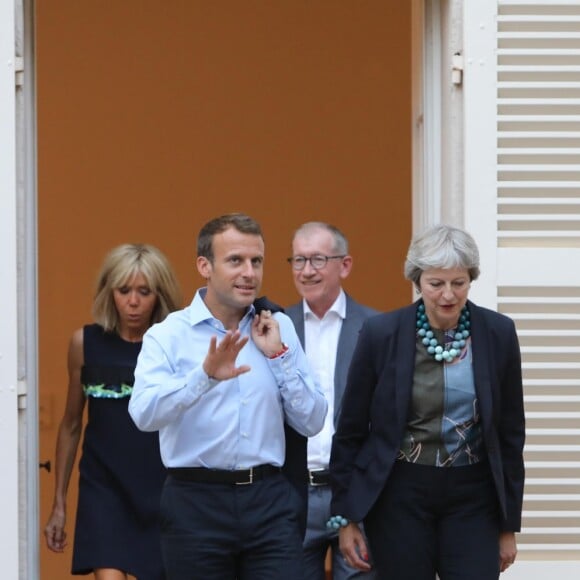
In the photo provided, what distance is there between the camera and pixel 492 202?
4141mm

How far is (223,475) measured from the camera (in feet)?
11.4

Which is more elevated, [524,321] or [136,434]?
[524,321]

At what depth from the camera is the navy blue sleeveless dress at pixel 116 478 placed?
4.43 meters

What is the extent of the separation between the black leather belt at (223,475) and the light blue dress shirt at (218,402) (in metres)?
0.01

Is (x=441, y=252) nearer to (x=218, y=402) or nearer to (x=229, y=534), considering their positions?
(x=218, y=402)

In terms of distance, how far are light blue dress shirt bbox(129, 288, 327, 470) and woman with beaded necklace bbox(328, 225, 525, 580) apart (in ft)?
0.63

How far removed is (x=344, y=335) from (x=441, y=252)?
828mm

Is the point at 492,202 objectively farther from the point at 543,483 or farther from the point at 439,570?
the point at 439,570

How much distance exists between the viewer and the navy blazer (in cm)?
352

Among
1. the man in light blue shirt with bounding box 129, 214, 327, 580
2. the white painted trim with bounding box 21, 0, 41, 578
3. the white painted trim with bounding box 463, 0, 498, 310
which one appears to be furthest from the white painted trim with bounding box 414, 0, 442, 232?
the white painted trim with bounding box 21, 0, 41, 578

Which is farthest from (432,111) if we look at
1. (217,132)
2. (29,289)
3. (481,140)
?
(217,132)

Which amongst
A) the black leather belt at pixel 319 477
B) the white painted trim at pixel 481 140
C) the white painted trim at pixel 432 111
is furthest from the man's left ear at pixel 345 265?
the black leather belt at pixel 319 477

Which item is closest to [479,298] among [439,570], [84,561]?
[439,570]

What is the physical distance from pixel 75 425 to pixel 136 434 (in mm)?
274
